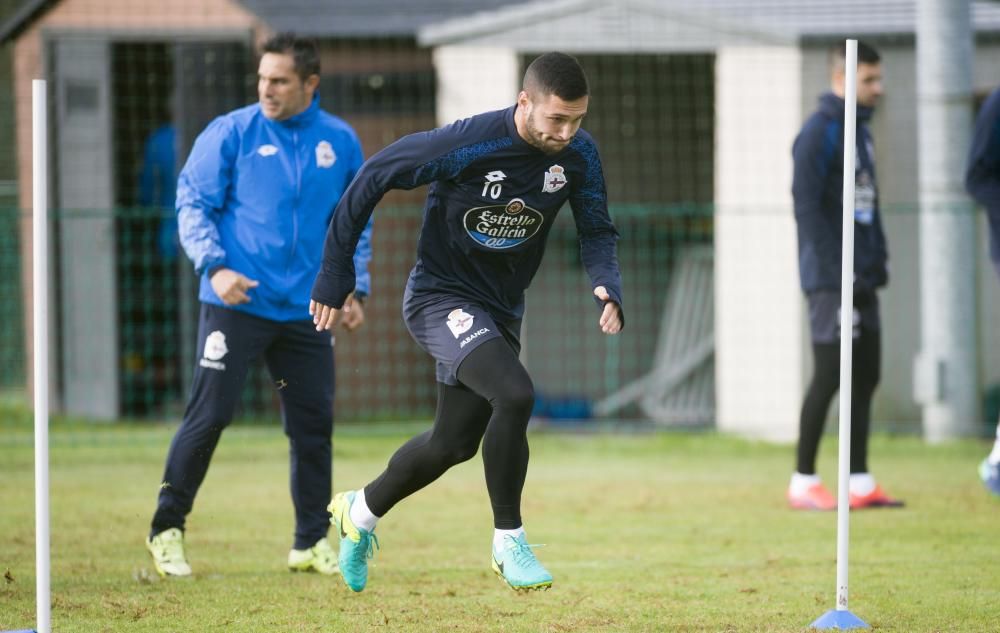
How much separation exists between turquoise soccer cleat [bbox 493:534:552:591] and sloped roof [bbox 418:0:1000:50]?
303 inches

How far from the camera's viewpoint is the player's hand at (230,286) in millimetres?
5773

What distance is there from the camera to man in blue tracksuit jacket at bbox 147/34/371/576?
5992 millimetres

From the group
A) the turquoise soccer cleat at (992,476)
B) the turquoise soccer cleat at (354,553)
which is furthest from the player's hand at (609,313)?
the turquoise soccer cleat at (992,476)

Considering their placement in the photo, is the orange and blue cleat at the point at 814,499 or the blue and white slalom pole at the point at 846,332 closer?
the blue and white slalom pole at the point at 846,332

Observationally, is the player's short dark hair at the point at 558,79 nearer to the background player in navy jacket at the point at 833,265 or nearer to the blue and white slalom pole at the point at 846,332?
the blue and white slalom pole at the point at 846,332

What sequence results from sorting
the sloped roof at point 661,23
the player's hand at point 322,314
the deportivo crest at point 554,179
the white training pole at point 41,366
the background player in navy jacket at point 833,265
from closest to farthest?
the white training pole at point 41,366 → the player's hand at point 322,314 → the deportivo crest at point 554,179 → the background player in navy jacket at point 833,265 → the sloped roof at point 661,23

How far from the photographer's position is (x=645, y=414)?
Answer: 515 inches

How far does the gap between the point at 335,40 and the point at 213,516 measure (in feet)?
18.7

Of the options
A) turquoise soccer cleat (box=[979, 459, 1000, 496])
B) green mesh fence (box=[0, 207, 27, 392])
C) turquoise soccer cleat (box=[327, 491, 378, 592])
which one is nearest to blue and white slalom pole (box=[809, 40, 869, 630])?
turquoise soccer cleat (box=[327, 491, 378, 592])

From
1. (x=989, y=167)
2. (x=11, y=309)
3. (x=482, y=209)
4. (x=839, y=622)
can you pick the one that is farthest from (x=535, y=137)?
(x=11, y=309)

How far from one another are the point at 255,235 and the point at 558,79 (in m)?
1.77

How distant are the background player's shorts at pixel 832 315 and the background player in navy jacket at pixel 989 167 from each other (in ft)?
2.26

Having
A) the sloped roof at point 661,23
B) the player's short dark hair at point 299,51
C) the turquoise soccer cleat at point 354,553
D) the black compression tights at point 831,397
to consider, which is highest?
the sloped roof at point 661,23

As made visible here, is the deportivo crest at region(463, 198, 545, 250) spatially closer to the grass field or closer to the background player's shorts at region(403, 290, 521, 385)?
the background player's shorts at region(403, 290, 521, 385)
